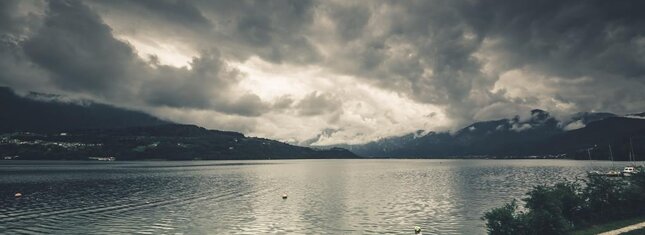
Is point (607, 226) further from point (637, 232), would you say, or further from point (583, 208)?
point (637, 232)

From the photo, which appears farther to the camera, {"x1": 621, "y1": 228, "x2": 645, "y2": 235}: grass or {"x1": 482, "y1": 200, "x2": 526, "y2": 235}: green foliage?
{"x1": 482, "y1": 200, "x2": 526, "y2": 235}: green foliage

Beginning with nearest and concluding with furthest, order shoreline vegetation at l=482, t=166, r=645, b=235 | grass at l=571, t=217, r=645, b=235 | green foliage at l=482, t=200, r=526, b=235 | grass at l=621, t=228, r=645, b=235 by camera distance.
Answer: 1. grass at l=621, t=228, r=645, b=235
2. green foliage at l=482, t=200, r=526, b=235
3. shoreline vegetation at l=482, t=166, r=645, b=235
4. grass at l=571, t=217, r=645, b=235

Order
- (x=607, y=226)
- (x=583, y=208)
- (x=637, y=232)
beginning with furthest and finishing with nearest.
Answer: (x=583, y=208), (x=607, y=226), (x=637, y=232)

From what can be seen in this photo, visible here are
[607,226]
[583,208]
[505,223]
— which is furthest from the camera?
[583,208]

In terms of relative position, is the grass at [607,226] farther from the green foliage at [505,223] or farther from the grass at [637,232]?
the green foliage at [505,223]

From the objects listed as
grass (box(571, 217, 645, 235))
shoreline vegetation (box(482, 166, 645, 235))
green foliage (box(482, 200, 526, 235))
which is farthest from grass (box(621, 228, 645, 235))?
green foliage (box(482, 200, 526, 235))

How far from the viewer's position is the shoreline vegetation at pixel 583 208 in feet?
171

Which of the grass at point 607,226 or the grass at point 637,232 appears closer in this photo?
the grass at point 637,232

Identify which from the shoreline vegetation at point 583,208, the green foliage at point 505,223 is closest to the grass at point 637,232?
the shoreline vegetation at point 583,208

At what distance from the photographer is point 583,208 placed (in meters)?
66.5

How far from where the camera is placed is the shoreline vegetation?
52031 mm

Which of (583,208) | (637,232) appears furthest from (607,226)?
(637,232)

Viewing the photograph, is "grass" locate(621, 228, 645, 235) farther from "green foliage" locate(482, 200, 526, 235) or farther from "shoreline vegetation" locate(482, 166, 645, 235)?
"green foliage" locate(482, 200, 526, 235)

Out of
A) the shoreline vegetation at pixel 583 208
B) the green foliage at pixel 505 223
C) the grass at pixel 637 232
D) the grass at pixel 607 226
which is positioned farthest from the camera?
the grass at pixel 607 226
